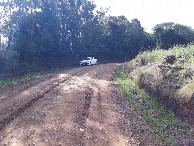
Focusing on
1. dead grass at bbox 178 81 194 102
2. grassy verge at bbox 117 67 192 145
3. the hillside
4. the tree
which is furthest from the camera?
the tree

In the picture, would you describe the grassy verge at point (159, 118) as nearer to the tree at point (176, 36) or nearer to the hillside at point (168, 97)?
the hillside at point (168, 97)

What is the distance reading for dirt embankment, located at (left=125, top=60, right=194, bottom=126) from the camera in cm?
581

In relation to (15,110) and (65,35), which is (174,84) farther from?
(65,35)

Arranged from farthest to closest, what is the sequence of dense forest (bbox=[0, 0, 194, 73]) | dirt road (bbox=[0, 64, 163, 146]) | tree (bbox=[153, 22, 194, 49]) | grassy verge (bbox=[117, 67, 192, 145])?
tree (bbox=[153, 22, 194, 49])
dense forest (bbox=[0, 0, 194, 73])
grassy verge (bbox=[117, 67, 192, 145])
dirt road (bbox=[0, 64, 163, 146])

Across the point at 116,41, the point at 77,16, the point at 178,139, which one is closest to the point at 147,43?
the point at 116,41

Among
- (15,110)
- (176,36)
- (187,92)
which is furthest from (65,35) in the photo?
(187,92)

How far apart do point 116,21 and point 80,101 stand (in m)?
32.0

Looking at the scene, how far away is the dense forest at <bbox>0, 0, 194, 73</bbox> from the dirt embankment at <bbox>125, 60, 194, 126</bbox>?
48.5ft

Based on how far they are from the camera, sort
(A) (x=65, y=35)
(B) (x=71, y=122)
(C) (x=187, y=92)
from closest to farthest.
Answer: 1. (B) (x=71, y=122)
2. (C) (x=187, y=92)
3. (A) (x=65, y=35)

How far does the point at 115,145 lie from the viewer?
445cm

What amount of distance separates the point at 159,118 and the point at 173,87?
58.8 inches

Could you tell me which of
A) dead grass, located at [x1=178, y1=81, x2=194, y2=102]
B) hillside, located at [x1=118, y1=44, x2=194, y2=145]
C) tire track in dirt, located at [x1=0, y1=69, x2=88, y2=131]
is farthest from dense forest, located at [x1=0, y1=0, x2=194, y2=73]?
dead grass, located at [x1=178, y1=81, x2=194, y2=102]

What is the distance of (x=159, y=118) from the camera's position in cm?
636

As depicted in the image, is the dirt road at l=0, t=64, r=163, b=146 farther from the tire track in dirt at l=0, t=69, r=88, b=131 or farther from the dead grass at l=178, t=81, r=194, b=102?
the dead grass at l=178, t=81, r=194, b=102
